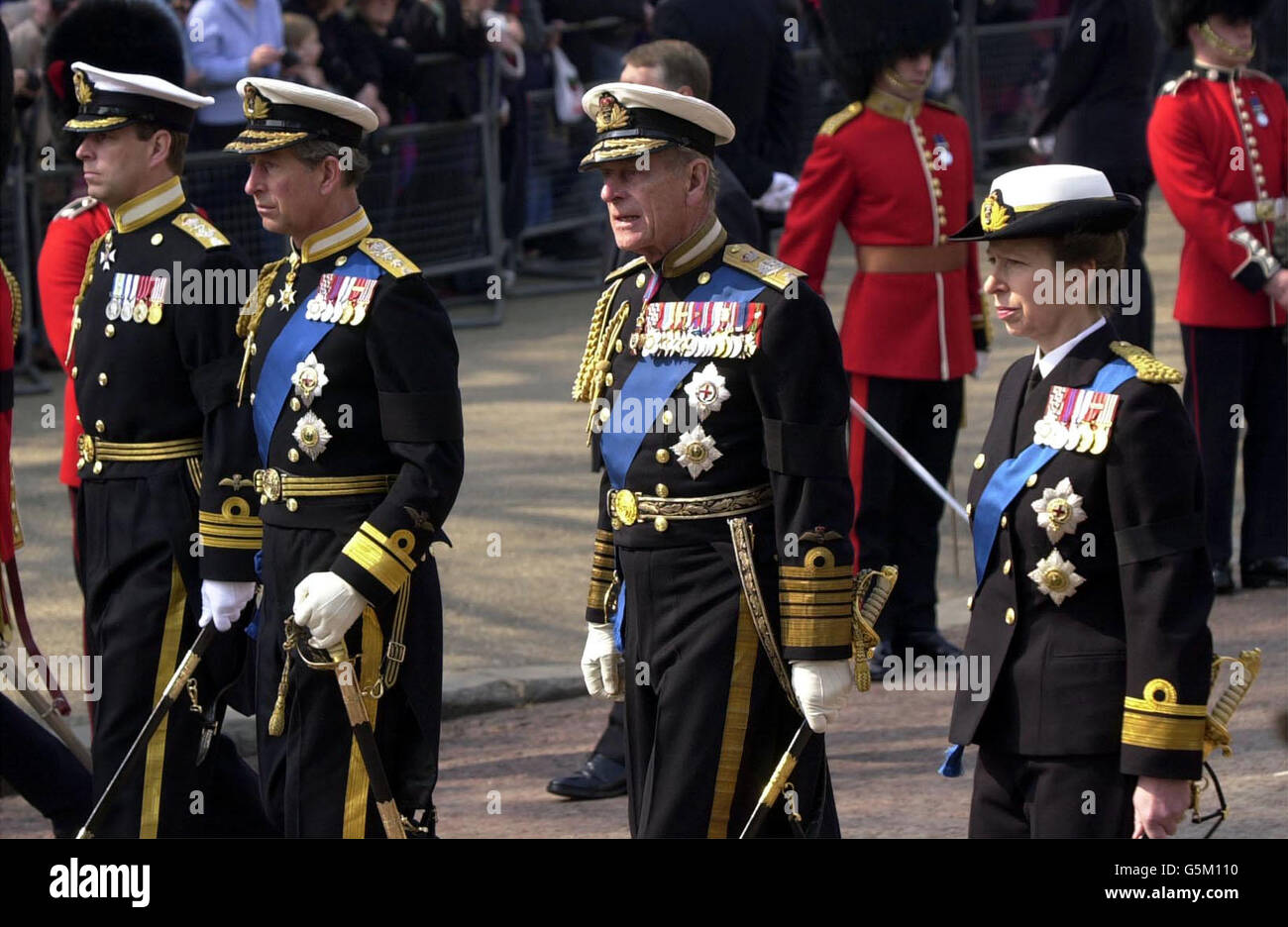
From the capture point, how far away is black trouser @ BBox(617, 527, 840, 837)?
4664 millimetres

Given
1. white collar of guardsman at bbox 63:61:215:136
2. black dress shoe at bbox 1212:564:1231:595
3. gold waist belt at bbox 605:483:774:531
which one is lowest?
black dress shoe at bbox 1212:564:1231:595

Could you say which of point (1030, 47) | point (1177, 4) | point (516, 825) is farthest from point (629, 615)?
point (1030, 47)

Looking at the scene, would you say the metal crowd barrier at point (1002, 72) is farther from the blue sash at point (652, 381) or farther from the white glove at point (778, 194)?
the blue sash at point (652, 381)

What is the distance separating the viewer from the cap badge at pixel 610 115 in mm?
4793

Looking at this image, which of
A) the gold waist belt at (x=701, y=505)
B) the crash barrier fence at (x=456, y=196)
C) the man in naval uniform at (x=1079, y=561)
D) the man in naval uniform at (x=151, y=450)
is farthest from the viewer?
the crash barrier fence at (x=456, y=196)

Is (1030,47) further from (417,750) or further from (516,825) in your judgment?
(417,750)

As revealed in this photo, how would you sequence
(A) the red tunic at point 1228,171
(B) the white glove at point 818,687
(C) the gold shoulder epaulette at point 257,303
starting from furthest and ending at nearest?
(A) the red tunic at point 1228,171 → (C) the gold shoulder epaulette at point 257,303 → (B) the white glove at point 818,687

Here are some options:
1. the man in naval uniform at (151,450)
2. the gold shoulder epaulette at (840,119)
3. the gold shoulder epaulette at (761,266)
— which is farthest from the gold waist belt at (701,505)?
the gold shoulder epaulette at (840,119)

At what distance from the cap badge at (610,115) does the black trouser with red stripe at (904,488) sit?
3.02 meters

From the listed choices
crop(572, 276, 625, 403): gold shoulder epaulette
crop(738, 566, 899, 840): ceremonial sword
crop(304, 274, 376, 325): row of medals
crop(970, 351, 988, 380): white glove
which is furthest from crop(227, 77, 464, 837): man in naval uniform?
crop(970, 351, 988, 380): white glove

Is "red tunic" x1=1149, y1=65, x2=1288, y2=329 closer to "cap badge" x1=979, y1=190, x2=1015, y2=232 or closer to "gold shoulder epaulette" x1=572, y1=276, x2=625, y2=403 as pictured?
"gold shoulder epaulette" x1=572, y1=276, x2=625, y2=403

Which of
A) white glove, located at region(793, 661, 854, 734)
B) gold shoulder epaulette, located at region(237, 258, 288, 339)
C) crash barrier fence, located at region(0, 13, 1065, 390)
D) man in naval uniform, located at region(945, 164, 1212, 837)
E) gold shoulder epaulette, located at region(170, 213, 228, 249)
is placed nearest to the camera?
man in naval uniform, located at region(945, 164, 1212, 837)

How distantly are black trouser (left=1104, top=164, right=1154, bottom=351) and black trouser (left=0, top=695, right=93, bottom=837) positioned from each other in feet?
13.3

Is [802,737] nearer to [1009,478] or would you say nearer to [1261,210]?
[1009,478]
